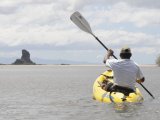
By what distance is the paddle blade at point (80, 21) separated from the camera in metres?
25.6

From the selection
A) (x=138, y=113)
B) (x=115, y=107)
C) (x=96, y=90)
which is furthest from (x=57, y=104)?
(x=138, y=113)

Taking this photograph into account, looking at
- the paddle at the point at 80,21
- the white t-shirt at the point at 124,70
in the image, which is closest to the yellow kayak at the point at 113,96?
the white t-shirt at the point at 124,70

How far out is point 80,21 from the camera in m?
25.7

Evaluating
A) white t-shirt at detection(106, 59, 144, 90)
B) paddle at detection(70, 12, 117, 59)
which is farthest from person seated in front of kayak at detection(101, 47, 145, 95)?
paddle at detection(70, 12, 117, 59)

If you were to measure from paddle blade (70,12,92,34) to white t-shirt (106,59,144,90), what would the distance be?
22.5 ft

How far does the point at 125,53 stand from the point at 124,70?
707 millimetres

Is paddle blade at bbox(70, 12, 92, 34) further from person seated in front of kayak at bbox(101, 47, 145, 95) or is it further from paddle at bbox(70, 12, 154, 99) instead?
person seated in front of kayak at bbox(101, 47, 145, 95)

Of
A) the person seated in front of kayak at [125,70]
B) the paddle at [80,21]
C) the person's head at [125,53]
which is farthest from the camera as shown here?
the paddle at [80,21]

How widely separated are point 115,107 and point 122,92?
0.73m

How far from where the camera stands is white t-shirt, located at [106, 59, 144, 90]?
18578 millimetres

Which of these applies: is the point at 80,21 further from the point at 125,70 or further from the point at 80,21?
the point at 125,70

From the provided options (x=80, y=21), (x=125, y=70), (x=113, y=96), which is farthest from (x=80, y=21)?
(x=125, y=70)

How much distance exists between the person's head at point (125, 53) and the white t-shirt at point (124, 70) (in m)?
0.16

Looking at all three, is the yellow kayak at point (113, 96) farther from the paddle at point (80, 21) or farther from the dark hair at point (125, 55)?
the paddle at point (80, 21)
